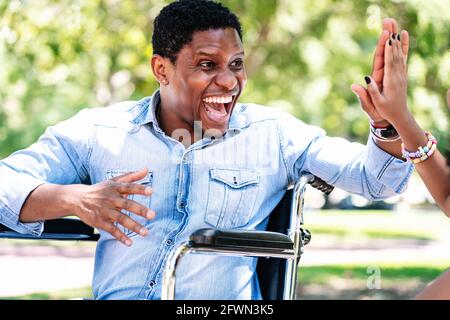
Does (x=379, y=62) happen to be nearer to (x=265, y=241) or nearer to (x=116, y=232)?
(x=265, y=241)

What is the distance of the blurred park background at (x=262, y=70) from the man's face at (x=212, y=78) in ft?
12.2

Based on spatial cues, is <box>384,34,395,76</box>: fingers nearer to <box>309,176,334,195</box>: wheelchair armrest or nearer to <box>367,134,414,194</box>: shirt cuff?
<box>367,134,414,194</box>: shirt cuff

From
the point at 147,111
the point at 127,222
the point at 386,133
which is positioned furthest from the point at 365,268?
the point at 127,222

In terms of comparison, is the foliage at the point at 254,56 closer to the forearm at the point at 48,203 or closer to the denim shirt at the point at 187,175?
the denim shirt at the point at 187,175

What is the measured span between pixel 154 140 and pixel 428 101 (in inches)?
218

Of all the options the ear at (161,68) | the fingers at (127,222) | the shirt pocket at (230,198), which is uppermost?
the ear at (161,68)

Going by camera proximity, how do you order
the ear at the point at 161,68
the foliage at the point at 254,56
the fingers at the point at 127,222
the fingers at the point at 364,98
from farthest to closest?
1. the foliage at the point at 254,56
2. the ear at the point at 161,68
3. the fingers at the point at 364,98
4. the fingers at the point at 127,222

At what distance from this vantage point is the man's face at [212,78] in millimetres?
2955

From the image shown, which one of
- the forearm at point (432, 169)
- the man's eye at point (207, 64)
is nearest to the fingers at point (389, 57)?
the forearm at point (432, 169)

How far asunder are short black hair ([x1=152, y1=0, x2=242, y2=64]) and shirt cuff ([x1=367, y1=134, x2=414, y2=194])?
0.69m

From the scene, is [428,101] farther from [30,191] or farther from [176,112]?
[30,191]

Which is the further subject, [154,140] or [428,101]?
[428,101]
